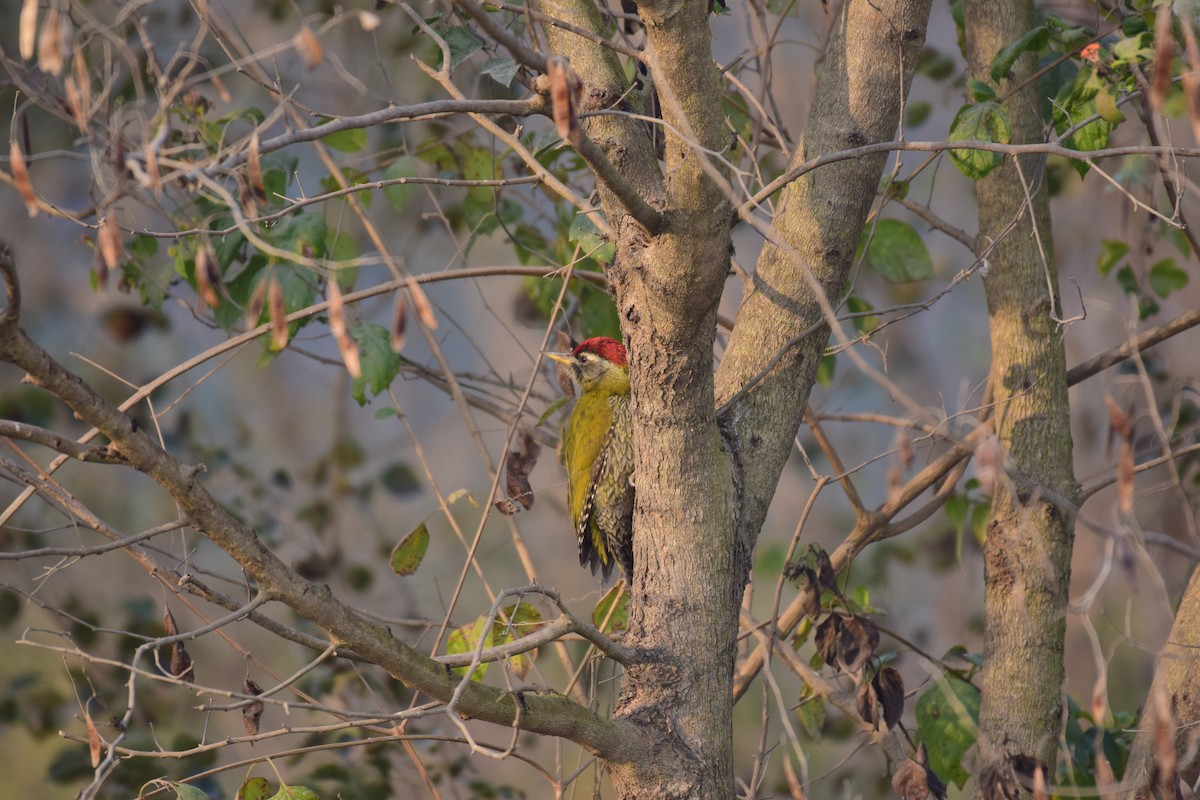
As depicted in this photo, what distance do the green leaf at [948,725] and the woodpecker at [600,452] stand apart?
1.02 m

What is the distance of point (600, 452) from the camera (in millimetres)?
3641

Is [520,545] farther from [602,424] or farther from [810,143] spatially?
[810,143]

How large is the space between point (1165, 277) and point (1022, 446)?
1.22 metres

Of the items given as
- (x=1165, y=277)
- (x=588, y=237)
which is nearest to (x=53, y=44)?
(x=588, y=237)

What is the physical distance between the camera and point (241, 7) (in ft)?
21.3

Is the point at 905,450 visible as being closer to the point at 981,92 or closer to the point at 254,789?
the point at 981,92

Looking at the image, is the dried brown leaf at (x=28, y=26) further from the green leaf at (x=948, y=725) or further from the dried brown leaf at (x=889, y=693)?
the green leaf at (x=948, y=725)

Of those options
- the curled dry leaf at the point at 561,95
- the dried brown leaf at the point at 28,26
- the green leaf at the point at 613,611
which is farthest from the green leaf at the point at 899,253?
the dried brown leaf at the point at 28,26

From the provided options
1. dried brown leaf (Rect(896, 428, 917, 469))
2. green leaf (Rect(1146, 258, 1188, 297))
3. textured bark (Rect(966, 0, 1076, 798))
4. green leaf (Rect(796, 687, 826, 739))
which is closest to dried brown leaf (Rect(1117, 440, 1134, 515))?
dried brown leaf (Rect(896, 428, 917, 469))

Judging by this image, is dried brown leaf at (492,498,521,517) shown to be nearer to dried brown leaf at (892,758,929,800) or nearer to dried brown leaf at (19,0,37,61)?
dried brown leaf at (892,758,929,800)

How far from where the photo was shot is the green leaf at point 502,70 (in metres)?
2.05

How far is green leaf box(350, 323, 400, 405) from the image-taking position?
→ 2.59m

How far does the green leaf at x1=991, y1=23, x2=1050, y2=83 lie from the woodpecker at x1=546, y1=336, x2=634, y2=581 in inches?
59.8

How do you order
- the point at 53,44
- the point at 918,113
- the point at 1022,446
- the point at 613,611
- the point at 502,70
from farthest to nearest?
the point at 918,113 → the point at 613,611 → the point at 1022,446 → the point at 502,70 → the point at 53,44
